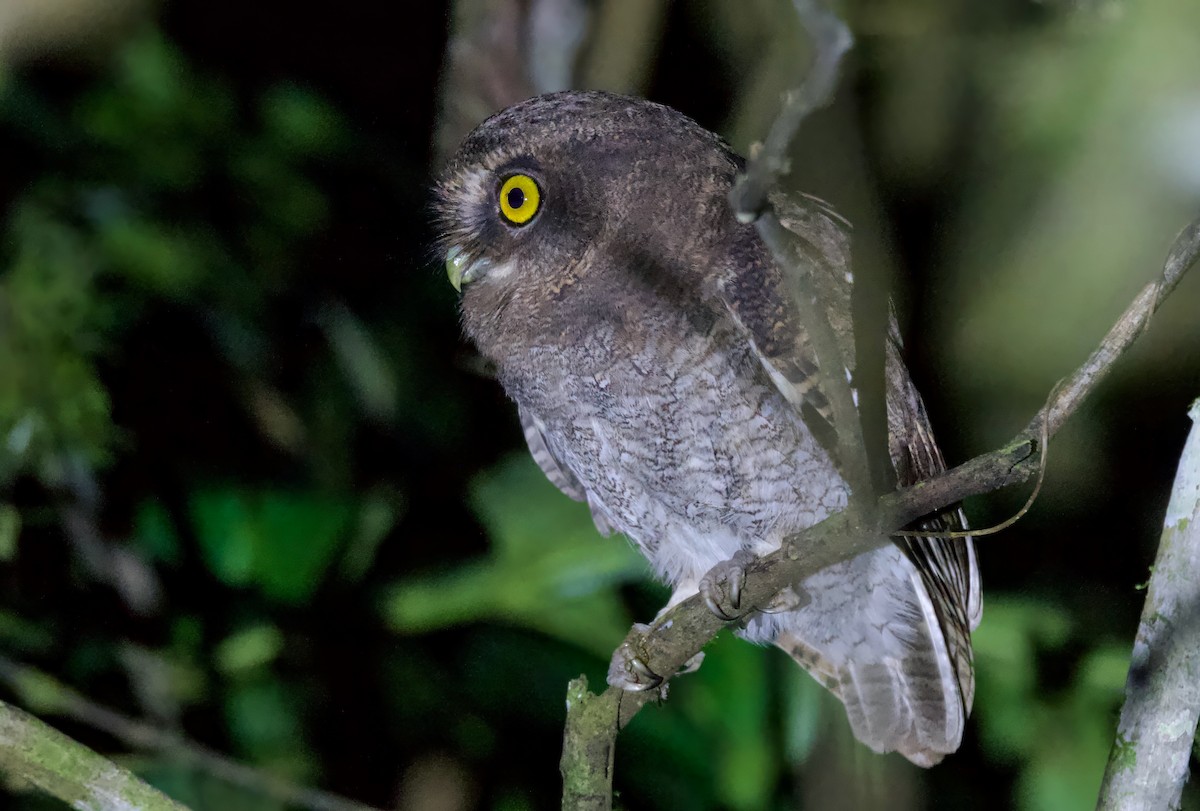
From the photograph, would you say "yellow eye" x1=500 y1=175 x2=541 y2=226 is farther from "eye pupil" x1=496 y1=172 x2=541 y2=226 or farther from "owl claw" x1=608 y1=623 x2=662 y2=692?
"owl claw" x1=608 y1=623 x2=662 y2=692

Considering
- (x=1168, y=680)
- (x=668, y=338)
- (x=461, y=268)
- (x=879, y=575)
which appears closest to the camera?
(x=1168, y=680)

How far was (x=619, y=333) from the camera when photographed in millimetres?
1577

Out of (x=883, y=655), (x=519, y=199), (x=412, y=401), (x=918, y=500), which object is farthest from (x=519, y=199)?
(x=883, y=655)

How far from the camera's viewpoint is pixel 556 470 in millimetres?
2133

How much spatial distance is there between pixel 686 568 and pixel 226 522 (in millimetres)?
929

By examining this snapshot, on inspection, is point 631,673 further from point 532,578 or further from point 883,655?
point 883,655

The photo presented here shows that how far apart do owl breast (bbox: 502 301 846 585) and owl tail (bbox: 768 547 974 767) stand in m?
0.26

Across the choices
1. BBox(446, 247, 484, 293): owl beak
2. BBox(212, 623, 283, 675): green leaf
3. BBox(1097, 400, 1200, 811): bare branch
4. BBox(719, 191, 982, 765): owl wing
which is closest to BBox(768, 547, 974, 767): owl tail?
BBox(719, 191, 982, 765): owl wing

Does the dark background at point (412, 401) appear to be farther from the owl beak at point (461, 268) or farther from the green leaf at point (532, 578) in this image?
the owl beak at point (461, 268)

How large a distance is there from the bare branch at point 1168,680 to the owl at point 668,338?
414 mm

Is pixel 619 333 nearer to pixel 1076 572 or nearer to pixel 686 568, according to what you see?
pixel 686 568

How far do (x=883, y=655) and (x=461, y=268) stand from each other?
1.13 m

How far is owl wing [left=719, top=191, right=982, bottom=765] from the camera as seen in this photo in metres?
1.51

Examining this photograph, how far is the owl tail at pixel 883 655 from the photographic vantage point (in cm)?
195
